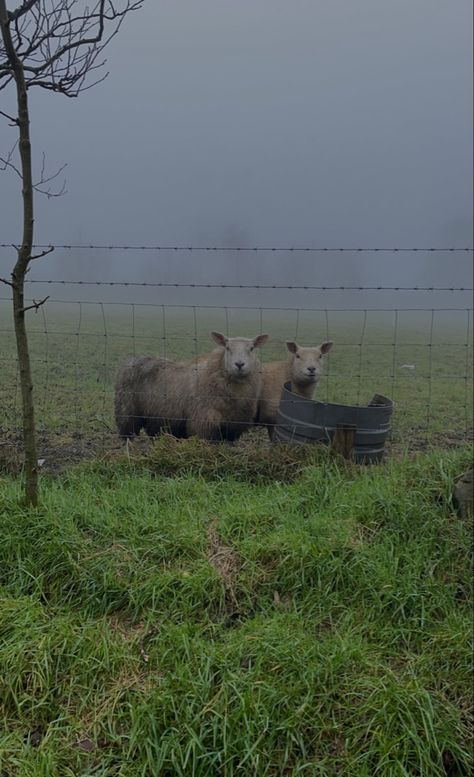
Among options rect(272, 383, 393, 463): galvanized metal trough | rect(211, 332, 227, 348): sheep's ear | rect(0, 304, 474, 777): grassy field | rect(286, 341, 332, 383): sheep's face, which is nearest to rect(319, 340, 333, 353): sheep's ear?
rect(286, 341, 332, 383): sheep's face

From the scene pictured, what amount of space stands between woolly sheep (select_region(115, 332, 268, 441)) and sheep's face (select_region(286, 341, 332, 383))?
51cm

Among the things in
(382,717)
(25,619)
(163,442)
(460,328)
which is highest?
(460,328)

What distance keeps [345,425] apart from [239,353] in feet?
6.08

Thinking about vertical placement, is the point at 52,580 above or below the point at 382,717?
above

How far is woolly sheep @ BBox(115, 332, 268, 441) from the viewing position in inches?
273

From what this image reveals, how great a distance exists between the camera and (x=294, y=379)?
24.8 feet

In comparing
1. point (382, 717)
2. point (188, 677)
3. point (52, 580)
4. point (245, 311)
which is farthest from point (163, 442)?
point (382, 717)

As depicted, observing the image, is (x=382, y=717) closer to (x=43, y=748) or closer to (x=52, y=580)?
(x=43, y=748)

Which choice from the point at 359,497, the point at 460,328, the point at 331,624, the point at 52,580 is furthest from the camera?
the point at 460,328

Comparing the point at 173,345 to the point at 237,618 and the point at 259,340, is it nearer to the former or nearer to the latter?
the point at 259,340

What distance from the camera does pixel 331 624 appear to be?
3.47m

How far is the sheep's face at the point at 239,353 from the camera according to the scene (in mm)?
6789

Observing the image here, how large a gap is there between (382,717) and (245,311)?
4611mm

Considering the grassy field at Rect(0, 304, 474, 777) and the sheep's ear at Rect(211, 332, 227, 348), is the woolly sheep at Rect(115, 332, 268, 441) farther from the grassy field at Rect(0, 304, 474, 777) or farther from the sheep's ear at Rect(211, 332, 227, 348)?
the grassy field at Rect(0, 304, 474, 777)
